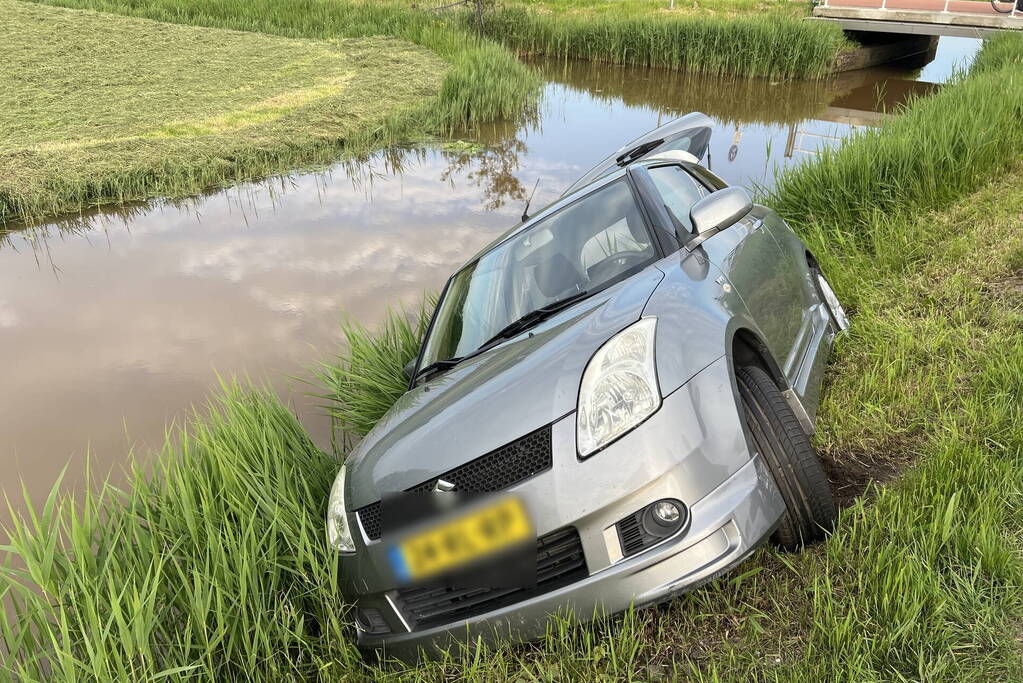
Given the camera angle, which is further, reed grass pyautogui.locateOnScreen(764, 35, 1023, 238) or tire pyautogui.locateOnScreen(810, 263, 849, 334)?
reed grass pyautogui.locateOnScreen(764, 35, 1023, 238)

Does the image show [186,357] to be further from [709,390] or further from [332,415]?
[709,390]

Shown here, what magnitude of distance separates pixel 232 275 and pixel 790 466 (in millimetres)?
4921

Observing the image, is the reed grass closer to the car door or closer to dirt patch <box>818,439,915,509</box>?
the car door

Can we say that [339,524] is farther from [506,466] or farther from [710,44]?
[710,44]

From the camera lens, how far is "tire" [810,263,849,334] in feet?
11.0

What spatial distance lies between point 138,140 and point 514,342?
8.26 m

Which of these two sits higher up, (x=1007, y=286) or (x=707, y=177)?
(x=707, y=177)

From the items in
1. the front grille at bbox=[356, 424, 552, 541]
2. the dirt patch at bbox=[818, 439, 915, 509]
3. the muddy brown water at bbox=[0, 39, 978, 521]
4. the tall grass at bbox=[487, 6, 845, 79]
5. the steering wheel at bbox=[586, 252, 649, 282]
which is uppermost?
the tall grass at bbox=[487, 6, 845, 79]

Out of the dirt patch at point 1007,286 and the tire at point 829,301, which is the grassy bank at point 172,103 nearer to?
the tire at point 829,301

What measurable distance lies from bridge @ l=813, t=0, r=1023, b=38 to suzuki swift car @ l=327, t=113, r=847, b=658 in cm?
1540

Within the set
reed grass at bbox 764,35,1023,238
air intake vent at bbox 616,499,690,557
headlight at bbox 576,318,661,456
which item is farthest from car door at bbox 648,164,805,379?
reed grass at bbox 764,35,1023,238

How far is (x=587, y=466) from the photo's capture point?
5.68 ft

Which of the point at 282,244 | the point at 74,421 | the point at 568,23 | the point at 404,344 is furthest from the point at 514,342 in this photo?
the point at 568,23

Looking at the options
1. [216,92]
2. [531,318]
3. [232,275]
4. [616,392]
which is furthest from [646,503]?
[216,92]
